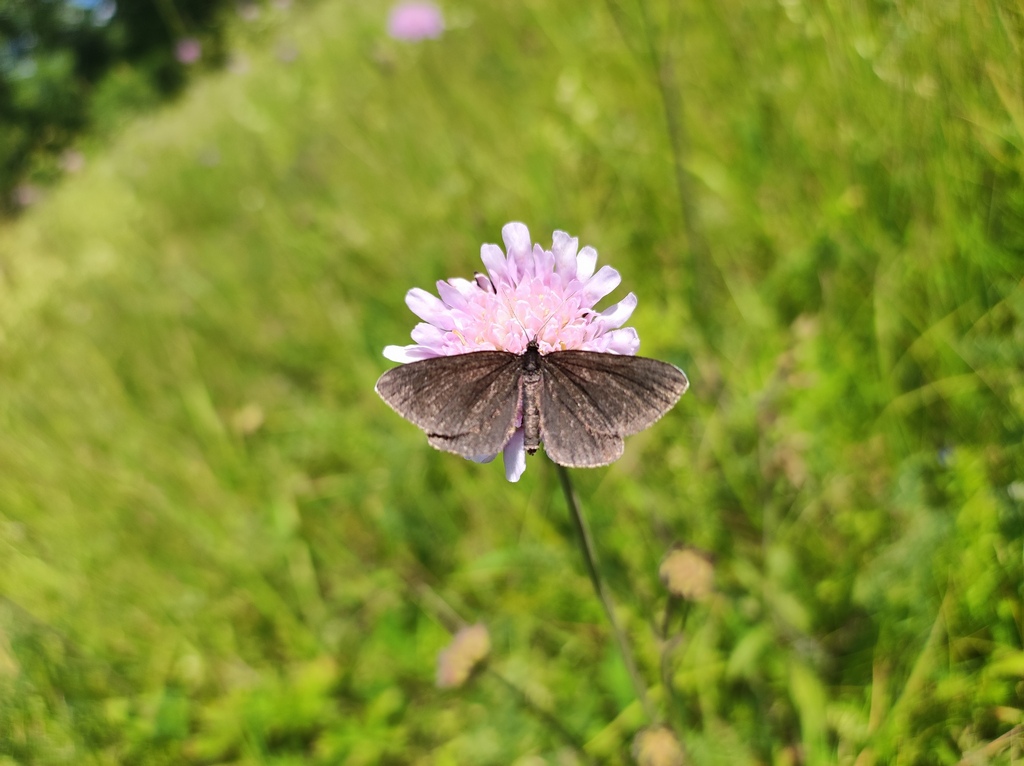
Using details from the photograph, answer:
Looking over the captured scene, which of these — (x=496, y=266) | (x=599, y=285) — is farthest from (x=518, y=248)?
(x=599, y=285)

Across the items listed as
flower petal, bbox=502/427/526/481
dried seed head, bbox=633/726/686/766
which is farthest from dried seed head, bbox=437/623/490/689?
flower petal, bbox=502/427/526/481

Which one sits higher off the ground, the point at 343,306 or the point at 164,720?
the point at 343,306

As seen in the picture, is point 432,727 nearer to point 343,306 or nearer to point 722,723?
point 722,723

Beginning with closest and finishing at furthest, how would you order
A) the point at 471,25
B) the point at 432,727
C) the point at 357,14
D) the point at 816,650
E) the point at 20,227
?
the point at 816,650 → the point at 432,727 → the point at 471,25 → the point at 357,14 → the point at 20,227

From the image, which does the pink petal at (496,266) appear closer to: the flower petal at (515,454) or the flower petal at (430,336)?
the flower petal at (430,336)

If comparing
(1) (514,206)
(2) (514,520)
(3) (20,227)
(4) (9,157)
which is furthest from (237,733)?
(4) (9,157)

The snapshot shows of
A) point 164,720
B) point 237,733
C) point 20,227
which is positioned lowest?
point 237,733
